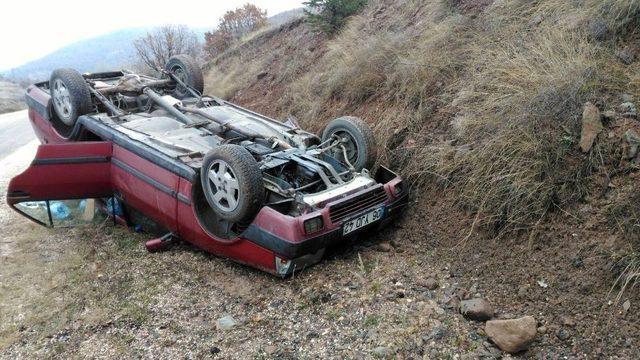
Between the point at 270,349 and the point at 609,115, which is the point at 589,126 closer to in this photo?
the point at 609,115

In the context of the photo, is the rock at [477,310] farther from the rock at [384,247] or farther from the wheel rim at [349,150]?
the wheel rim at [349,150]

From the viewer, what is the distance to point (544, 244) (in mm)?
3961

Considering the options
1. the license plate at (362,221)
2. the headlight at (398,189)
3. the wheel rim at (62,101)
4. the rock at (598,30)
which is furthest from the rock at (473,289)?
the wheel rim at (62,101)

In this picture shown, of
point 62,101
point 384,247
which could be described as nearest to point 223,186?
point 384,247

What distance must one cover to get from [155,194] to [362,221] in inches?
82.6

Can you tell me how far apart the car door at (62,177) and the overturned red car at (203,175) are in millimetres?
10

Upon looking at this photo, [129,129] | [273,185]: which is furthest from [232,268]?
[129,129]

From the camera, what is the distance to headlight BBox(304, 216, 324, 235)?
4203 mm

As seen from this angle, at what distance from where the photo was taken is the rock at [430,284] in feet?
13.5

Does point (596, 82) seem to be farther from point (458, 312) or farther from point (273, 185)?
point (273, 185)

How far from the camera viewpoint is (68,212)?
6.41 metres

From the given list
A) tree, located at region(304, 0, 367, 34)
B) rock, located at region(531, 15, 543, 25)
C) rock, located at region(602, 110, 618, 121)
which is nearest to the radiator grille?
rock, located at region(602, 110, 618, 121)

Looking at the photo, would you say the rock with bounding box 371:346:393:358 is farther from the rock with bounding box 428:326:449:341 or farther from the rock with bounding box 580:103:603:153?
the rock with bounding box 580:103:603:153

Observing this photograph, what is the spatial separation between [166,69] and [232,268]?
4274 millimetres
